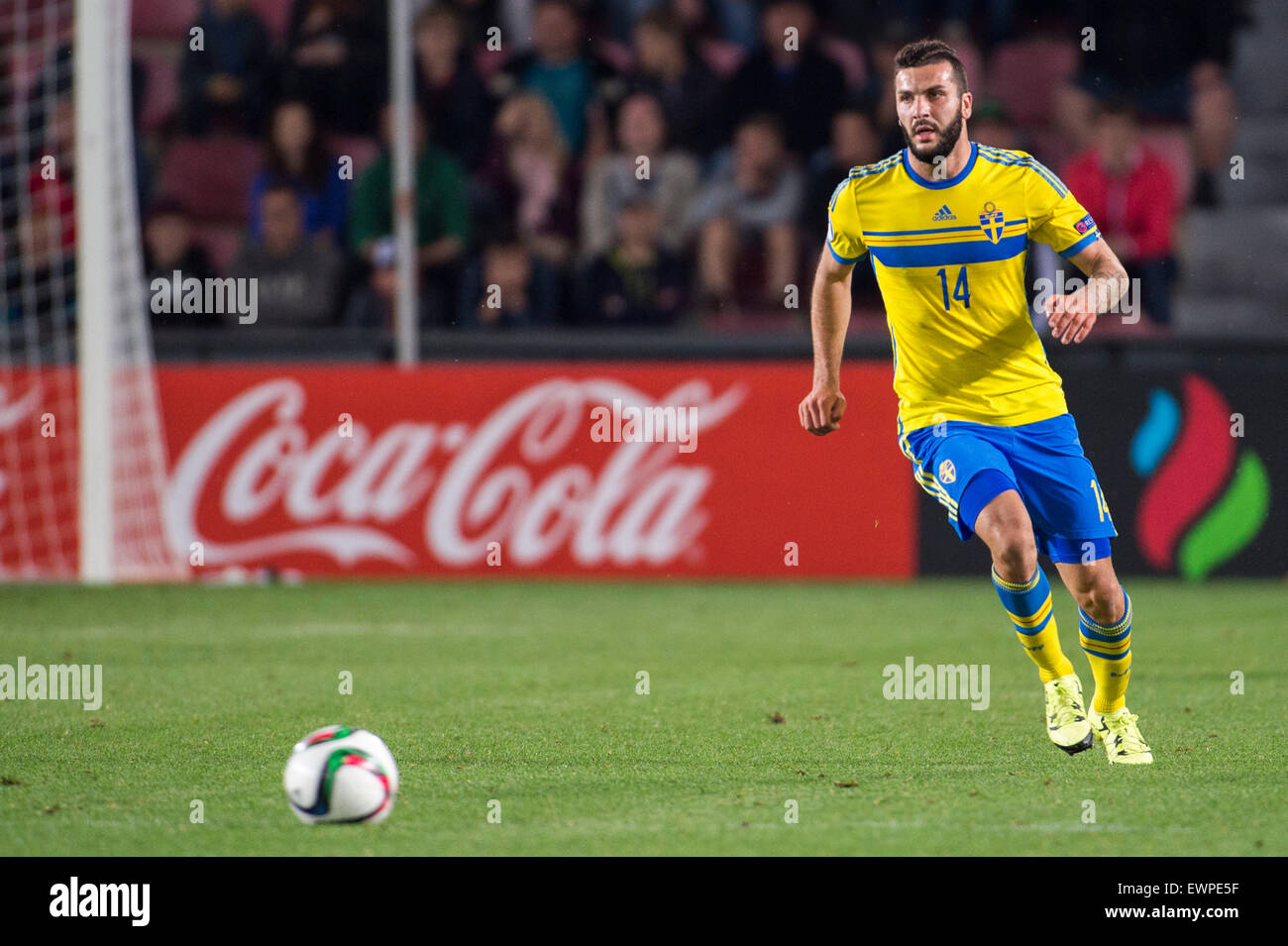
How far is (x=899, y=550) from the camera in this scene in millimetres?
11602

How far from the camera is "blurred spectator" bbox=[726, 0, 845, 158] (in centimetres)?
1338

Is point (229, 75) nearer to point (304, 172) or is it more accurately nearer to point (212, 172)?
point (212, 172)

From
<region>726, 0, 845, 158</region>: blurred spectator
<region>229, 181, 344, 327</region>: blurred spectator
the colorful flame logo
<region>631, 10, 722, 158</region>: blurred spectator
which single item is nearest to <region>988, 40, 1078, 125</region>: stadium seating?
<region>726, 0, 845, 158</region>: blurred spectator

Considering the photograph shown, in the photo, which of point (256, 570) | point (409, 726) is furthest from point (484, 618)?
point (409, 726)

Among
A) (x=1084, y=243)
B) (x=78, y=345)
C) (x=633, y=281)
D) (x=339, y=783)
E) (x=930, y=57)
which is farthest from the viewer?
(x=633, y=281)

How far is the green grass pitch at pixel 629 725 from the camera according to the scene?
4.81 meters

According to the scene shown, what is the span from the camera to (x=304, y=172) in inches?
523

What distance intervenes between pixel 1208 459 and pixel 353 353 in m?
5.33

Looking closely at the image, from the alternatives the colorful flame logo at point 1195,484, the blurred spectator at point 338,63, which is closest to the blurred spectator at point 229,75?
the blurred spectator at point 338,63

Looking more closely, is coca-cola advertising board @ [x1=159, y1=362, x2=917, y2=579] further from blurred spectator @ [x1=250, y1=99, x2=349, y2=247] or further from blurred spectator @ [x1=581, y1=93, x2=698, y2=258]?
blurred spectator @ [x1=250, y1=99, x2=349, y2=247]

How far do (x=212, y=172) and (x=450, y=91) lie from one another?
1.97 metres

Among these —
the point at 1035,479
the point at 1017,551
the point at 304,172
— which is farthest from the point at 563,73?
the point at 1017,551

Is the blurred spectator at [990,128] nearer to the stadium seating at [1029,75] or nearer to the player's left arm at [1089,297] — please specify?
the stadium seating at [1029,75]

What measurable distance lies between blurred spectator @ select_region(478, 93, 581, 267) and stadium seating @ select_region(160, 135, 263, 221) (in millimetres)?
1917
